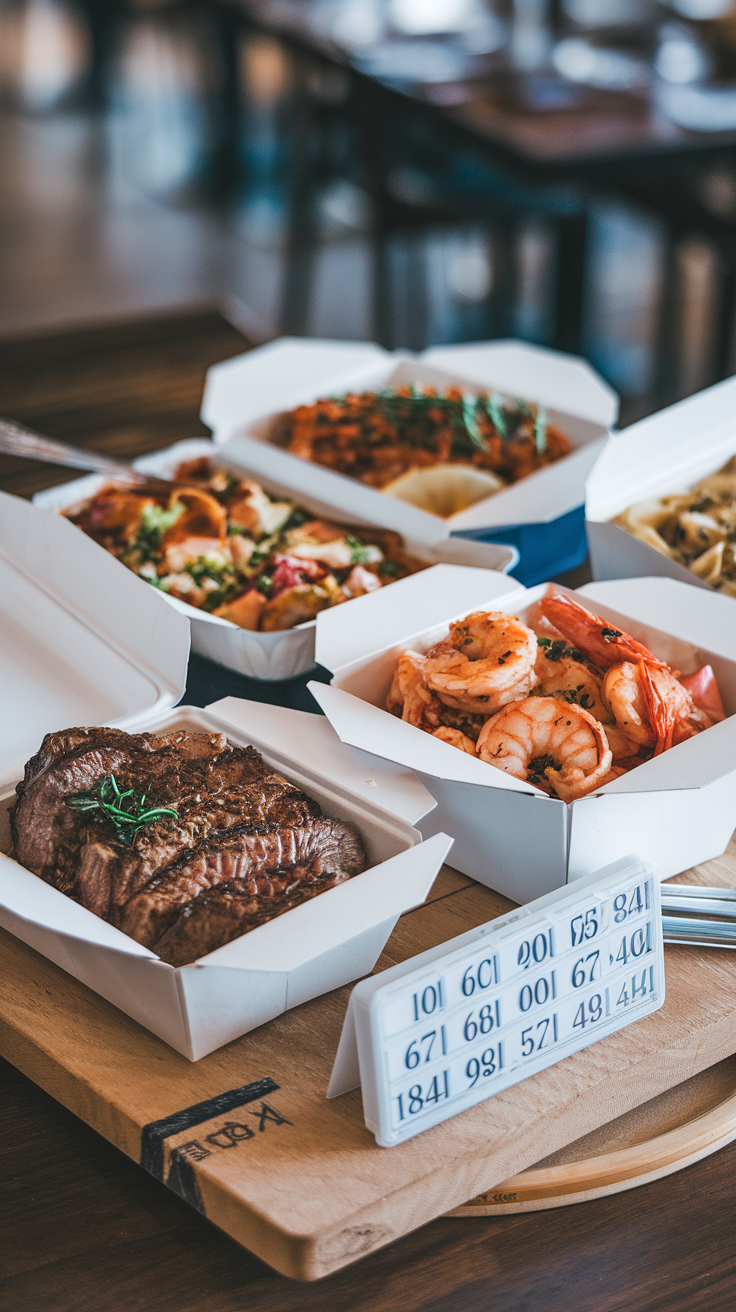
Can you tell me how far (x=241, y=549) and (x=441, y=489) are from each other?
0.34 m

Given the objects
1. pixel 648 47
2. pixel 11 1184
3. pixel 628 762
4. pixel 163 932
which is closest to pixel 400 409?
pixel 628 762

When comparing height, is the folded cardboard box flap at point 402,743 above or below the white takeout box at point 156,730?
above

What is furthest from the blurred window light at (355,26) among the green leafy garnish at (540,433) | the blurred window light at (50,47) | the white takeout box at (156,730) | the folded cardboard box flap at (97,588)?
the white takeout box at (156,730)

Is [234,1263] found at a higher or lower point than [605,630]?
lower

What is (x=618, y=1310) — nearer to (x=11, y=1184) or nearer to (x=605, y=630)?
(x=11, y=1184)

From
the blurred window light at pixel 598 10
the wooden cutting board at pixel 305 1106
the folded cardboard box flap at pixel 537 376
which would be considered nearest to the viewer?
the wooden cutting board at pixel 305 1106

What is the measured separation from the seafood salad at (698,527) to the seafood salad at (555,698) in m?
0.32

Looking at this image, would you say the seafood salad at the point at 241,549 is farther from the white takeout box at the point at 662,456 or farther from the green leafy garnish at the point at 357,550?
the white takeout box at the point at 662,456

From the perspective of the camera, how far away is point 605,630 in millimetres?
1335

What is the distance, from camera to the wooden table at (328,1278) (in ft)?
3.20

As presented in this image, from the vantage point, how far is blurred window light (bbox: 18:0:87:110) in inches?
352

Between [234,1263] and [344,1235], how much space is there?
149mm

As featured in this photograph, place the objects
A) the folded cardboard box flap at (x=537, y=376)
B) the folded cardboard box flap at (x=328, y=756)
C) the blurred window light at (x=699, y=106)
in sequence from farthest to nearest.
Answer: the blurred window light at (x=699, y=106)
the folded cardboard box flap at (x=537, y=376)
the folded cardboard box flap at (x=328, y=756)

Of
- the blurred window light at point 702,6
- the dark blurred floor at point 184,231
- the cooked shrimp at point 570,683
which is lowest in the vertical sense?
the dark blurred floor at point 184,231
